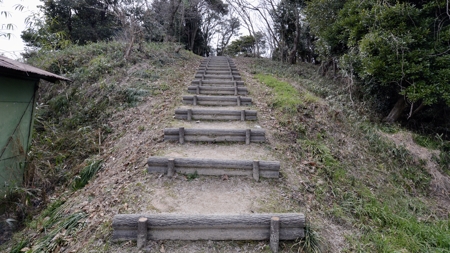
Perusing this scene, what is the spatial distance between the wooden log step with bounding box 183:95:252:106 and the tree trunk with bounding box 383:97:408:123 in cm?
444

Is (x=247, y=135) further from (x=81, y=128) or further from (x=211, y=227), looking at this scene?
(x=81, y=128)

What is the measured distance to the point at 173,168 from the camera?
344 cm

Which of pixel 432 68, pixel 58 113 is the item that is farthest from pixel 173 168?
pixel 432 68

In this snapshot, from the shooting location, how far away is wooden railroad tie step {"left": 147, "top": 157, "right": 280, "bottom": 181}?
135 inches

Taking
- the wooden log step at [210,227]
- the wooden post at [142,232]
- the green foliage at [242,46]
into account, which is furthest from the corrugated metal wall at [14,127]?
the green foliage at [242,46]

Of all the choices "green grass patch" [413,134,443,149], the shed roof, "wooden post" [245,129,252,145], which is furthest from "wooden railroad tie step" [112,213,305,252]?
"green grass patch" [413,134,443,149]

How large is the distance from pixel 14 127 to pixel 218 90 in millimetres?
4937

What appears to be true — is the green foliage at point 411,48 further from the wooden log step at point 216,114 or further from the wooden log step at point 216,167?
the wooden log step at point 216,167

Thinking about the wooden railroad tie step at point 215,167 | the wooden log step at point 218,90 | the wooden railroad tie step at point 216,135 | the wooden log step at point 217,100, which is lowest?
the wooden railroad tie step at point 215,167

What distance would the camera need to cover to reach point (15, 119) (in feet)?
13.6

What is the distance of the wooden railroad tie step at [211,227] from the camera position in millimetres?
2424

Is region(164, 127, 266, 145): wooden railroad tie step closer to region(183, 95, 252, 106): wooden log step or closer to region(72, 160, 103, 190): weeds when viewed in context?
region(72, 160, 103, 190): weeds

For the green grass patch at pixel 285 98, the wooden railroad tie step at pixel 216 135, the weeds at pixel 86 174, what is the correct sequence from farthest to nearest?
the green grass patch at pixel 285 98
the wooden railroad tie step at pixel 216 135
the weeds at pixel 86 174

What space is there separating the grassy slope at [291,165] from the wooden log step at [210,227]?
1.03ft
